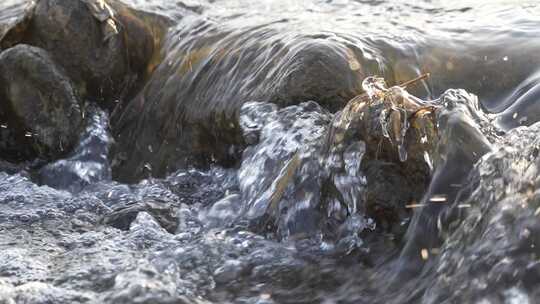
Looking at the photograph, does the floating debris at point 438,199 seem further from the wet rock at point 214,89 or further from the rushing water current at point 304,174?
the wet rock at point 214,89

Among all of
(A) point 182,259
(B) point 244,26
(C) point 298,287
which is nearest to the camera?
(C) point 298,287

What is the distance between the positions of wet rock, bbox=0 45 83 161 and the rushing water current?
4.6 inches

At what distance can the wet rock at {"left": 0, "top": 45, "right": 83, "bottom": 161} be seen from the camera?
16.2 feet

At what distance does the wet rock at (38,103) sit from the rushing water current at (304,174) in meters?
0.12

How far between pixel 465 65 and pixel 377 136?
1163 millimetres

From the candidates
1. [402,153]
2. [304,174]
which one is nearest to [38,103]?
[304,174]

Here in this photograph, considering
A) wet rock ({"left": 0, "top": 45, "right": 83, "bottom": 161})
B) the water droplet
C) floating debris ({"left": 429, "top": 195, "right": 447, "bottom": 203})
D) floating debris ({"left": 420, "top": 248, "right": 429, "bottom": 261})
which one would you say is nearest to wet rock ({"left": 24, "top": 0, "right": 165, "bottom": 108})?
wet rock ({"left": 0, "top": 45, "right": 83, "bottom": 161})

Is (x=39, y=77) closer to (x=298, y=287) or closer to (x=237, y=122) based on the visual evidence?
(x=237, y=122)

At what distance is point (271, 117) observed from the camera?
4.22 metres

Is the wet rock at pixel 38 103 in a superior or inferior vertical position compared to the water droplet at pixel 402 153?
inferior

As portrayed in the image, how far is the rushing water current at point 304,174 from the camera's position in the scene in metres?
3.02

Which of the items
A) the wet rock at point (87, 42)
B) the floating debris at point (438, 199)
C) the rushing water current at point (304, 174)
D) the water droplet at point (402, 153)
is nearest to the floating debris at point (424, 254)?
the rushing water current at point (304, 174)

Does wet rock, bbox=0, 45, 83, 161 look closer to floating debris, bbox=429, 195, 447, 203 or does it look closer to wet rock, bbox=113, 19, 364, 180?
wet rock, bbox=113, 19, 364, 180

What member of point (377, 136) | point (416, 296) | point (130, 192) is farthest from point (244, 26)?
point (416, 296)
